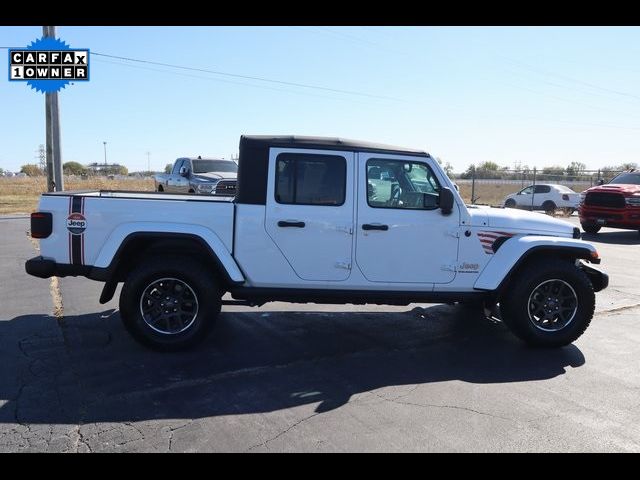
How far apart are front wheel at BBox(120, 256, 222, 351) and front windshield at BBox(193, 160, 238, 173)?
37.9 ft

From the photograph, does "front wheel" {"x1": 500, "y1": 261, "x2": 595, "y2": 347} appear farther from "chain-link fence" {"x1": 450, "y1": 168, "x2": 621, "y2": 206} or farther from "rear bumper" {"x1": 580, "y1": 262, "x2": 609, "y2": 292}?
"chain-link fence" {"x1": 450, "y1": 168, "x2": 621, "y2": 206}

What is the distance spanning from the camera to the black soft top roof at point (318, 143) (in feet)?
16.9

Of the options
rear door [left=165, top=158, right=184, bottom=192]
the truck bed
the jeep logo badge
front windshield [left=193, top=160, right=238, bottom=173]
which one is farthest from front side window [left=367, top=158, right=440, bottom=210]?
rear door [left=165, top=158, right=184, bottom=192]

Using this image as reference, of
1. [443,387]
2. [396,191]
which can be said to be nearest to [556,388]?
[443,387]

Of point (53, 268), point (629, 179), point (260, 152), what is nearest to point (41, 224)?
point (53, 268)

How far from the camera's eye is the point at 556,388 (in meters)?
4.43

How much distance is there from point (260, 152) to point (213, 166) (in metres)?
11.9

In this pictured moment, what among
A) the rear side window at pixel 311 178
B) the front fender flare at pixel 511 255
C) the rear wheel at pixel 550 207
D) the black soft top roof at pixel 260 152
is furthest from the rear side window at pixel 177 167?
the rear wheel at pixel 550 207

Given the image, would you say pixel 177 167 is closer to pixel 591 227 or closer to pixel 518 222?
pixel 591 227

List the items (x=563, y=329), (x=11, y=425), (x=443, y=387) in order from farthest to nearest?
(x=563, y=329) → (x=443, y=387) → (x=11, y=425)

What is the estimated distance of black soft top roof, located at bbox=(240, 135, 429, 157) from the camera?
515 centimetres

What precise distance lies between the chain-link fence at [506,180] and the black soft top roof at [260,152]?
368 centimetres
